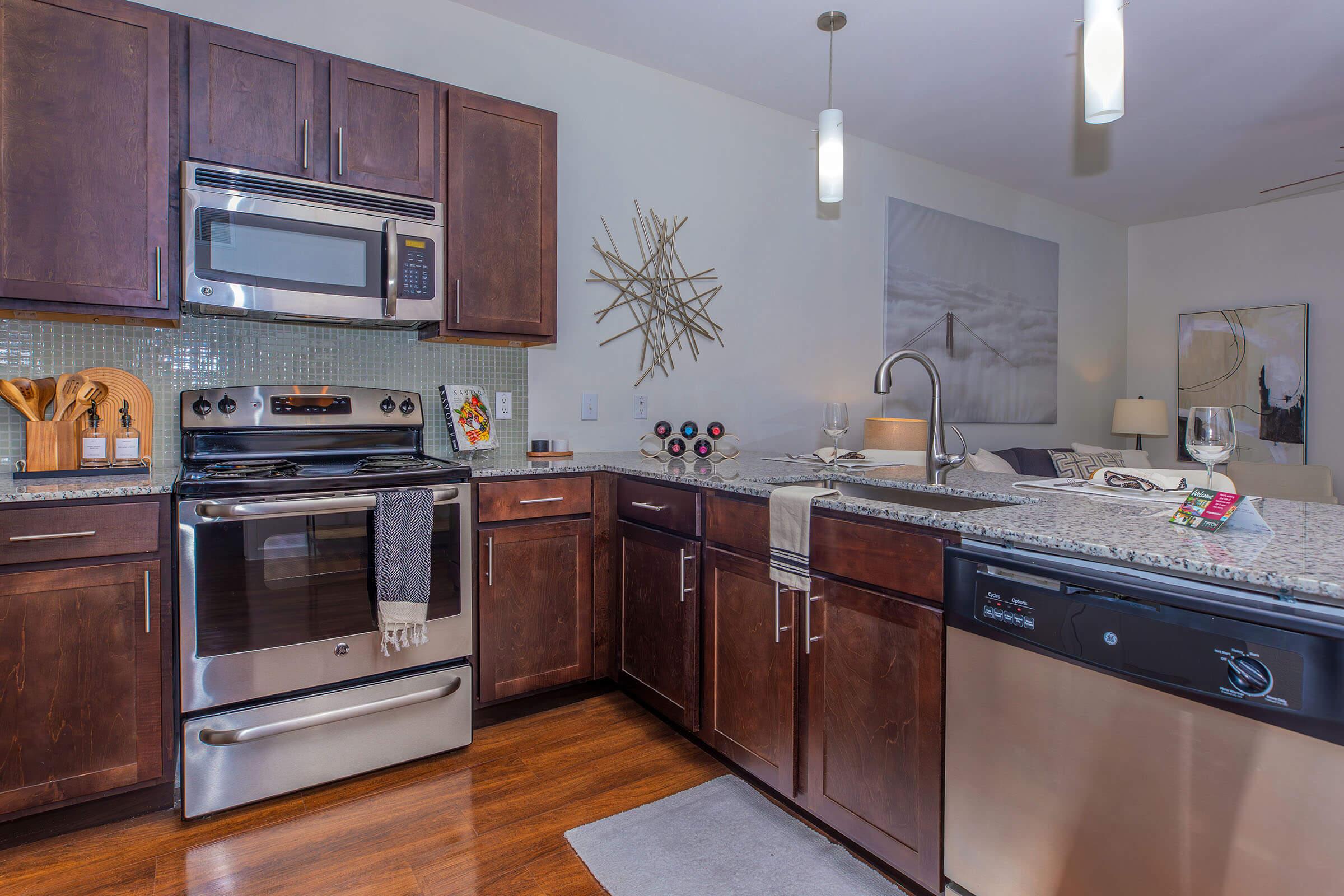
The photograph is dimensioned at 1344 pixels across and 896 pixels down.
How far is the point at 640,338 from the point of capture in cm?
322

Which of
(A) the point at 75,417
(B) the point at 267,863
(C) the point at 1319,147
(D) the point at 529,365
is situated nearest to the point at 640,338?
(D) the point at 529,365

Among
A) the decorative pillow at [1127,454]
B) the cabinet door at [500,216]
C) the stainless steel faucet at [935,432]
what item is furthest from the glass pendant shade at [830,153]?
the decorative pillow at [1127,454]

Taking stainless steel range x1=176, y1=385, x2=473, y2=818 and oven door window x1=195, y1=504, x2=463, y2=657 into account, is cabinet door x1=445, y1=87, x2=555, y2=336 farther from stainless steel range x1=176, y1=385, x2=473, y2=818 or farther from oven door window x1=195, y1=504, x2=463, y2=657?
oven door window x1=195, y1=504, x2=463, y2=657

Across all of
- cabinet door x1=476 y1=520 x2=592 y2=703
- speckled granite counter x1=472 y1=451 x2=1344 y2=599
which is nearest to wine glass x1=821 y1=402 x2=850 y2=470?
speckled granite counter x1=472 y1=451 x2=1344 y2=599

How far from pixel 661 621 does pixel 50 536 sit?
5.31ft

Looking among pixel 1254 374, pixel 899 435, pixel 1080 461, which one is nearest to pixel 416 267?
pixel 899 435

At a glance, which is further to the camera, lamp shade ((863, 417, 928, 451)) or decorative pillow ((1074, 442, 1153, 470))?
decorative pillow ((1074, 442, 1153, 470))

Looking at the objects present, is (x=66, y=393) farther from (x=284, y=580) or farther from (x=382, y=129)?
(x=382, y=129)

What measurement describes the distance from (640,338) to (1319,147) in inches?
165

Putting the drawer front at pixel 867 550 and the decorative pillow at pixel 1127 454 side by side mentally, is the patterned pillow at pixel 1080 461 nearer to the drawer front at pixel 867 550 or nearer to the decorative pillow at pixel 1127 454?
the decorative pillow at pixel 1127 454

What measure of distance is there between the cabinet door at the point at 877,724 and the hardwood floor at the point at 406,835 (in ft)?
1.79

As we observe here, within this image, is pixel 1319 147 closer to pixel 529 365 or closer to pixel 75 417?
pixel 529 365

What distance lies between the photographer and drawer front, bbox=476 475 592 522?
7.46 ft

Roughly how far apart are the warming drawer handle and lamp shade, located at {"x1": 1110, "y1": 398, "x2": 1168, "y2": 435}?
17.2ft
